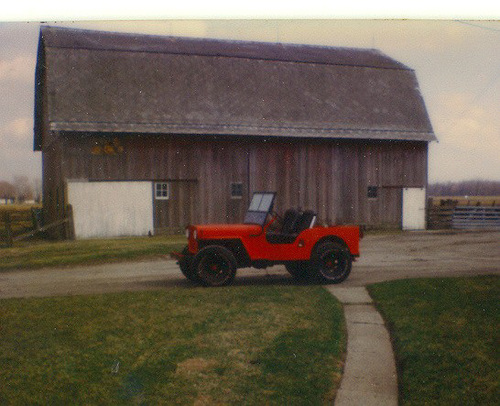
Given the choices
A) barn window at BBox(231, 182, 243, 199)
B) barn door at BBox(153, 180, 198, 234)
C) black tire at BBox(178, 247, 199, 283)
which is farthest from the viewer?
barn window at BBox(231, 182, 243, 199)

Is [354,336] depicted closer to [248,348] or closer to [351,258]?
[248,348]

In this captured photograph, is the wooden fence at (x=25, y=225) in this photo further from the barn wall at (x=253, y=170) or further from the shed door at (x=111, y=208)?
the barn wall at (x=253, y=170)

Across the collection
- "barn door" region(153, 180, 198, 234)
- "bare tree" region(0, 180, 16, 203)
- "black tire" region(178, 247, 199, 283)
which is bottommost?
"black tire" region(178, 247, 199, 283)

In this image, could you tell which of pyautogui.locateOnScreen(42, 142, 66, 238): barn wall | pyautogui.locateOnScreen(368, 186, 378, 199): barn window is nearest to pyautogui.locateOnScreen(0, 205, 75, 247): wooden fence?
pyautogui.locateOnScreen(42, 142, 66, 238): barn wall

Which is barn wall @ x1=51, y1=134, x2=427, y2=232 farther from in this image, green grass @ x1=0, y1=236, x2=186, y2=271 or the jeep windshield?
the jeep windshield

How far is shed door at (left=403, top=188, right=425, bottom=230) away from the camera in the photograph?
2678 centimetres

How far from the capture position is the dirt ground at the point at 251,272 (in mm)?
11734

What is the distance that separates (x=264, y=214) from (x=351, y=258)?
2041 millimetres

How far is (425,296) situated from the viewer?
991cm

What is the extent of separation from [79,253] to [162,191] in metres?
7.05

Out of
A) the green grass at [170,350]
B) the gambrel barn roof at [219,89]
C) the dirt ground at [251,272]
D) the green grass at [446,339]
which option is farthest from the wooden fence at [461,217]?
the green grass at [170,350]

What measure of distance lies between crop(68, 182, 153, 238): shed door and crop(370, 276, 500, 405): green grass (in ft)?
44.3

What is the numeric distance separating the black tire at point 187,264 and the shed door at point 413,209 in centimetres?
1688

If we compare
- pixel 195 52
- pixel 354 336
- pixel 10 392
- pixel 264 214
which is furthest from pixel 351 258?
pixel 195 52
